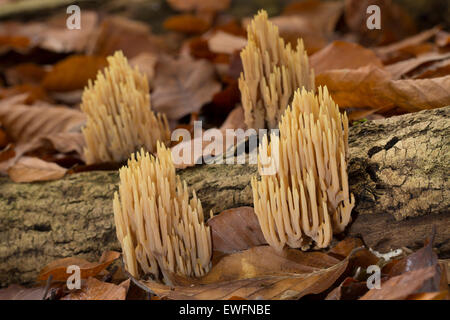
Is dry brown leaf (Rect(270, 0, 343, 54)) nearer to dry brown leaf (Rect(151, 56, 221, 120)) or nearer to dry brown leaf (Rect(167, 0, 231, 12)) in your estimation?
dry brown leaf (Rect(167, 0, 231, 12))

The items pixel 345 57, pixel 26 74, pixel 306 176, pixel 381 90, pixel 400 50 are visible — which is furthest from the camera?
pixel 26 74

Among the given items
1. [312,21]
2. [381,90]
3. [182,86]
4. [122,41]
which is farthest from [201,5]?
[381,90]

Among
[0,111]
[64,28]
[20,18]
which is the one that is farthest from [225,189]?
[20,18]

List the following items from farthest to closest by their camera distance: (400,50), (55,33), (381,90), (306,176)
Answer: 1. (55,33)
2. (400,50)
3. (381,90)
4. (306,176)

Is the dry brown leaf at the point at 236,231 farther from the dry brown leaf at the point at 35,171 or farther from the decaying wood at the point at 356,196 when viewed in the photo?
the dry brown leaf at the point at 35,171

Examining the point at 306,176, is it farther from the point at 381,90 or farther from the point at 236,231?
the point at 381,90

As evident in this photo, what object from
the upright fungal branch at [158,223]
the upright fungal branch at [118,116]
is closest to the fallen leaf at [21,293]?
the upright fungal branch at [158,223]
